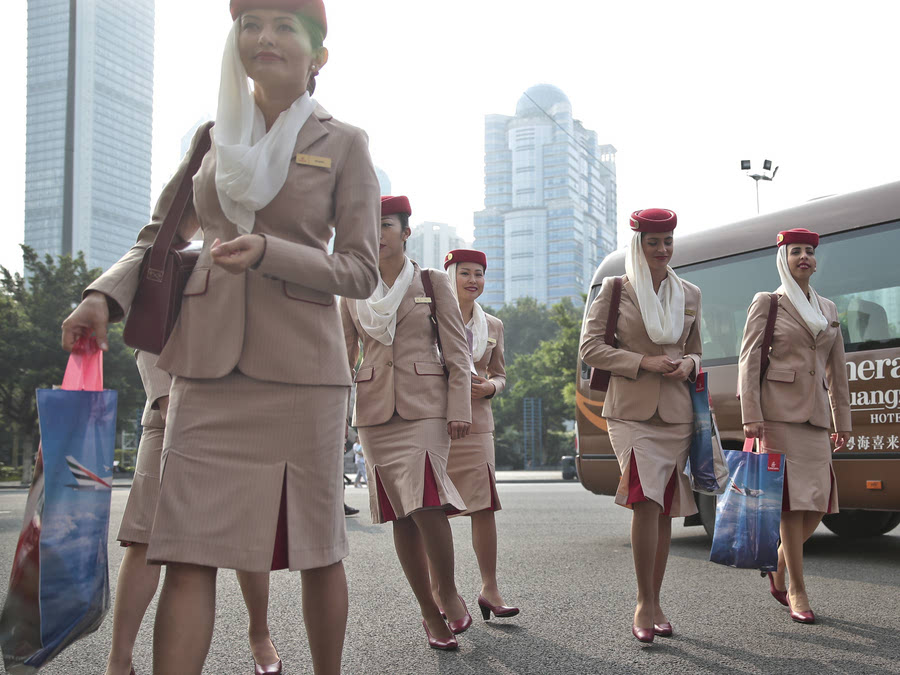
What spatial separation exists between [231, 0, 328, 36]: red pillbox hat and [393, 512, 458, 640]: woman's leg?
2442 millimetres

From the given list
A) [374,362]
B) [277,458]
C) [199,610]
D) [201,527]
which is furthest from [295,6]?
[374,362]

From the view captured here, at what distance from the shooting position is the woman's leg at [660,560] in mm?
4484

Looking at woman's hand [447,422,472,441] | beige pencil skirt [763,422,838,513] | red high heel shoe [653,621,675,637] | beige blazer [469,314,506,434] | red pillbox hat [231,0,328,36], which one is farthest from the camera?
beige blazer [469,314,506,434]

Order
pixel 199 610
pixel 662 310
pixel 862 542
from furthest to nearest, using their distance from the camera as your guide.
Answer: pixel 862 542 < pixel 662 310 < pixel 199 610

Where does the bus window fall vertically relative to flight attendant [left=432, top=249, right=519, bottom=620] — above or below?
above

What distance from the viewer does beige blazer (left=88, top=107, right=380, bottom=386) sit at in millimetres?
2385

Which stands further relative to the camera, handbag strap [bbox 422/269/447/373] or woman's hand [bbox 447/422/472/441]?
handbag strap [bbox 422/269/447/373]

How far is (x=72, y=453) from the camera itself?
2305mm

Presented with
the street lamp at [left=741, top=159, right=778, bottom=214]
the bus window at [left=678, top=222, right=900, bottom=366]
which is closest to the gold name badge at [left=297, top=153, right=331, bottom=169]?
the bus window at [left=678, top=222, right=900, bottom=366]

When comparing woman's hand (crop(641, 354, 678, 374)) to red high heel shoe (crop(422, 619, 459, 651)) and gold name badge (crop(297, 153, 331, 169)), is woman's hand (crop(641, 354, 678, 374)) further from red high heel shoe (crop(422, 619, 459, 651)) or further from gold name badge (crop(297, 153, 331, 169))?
gold name badge (crop(297, 153, 331, 169))

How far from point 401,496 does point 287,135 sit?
210cm

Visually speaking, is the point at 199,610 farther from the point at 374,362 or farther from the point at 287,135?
the point at 374,362

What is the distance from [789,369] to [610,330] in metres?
1.15

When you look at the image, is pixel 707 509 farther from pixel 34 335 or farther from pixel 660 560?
pixel 34 335
